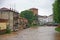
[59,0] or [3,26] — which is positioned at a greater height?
[59,0]

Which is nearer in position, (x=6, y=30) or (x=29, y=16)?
(x=6, y=30)

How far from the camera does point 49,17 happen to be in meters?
181

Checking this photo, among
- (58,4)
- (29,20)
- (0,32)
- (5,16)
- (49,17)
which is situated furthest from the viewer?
(49,17)

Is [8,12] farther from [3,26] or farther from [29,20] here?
[29,20]

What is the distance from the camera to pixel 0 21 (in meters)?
46.1

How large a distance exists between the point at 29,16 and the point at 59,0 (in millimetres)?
63434

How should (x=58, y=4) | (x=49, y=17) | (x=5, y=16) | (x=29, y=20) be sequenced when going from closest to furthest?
(x=58, y=4) < (x=5, y=16) < (x=29, y=20) < (x=49, y=17)

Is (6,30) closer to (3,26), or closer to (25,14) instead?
(3,26)

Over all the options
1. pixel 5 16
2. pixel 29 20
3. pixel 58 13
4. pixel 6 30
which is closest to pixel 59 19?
pixel 58 13

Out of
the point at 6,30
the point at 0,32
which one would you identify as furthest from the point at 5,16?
the point at 0,32

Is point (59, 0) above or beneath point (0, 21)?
above

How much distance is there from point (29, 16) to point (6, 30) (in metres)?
Result: 61.9

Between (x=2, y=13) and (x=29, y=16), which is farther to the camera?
(x=29, y=16)

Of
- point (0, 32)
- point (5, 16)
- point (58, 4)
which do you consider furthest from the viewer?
point (5, 16)
